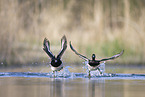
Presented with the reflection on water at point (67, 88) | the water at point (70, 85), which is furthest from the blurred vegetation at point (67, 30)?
the reflection on water at point (67, 88)

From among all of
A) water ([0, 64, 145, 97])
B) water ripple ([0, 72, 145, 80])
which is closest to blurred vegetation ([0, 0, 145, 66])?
water ripple ([0, 72, 145, 80])

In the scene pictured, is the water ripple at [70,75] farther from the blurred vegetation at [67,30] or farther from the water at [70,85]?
the blurred vegetation at [67,30]

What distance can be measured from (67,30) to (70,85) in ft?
39.6

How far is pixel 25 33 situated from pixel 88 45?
12.0 ft

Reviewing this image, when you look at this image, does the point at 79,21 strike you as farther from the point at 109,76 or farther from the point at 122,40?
the point at 109,76

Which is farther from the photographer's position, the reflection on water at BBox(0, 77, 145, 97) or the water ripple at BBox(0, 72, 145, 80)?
the water ripple at BBox(0, 72, 145, 80)

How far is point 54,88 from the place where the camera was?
15.8 metres

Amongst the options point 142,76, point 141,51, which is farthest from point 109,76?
point 141,51

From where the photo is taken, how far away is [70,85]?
16891mm

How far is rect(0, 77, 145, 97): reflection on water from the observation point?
14086 mm

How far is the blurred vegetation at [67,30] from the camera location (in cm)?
2645

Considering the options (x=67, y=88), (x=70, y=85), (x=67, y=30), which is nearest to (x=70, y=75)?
(x=70, y=85)

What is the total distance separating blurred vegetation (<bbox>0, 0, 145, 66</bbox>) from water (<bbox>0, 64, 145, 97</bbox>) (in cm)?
554

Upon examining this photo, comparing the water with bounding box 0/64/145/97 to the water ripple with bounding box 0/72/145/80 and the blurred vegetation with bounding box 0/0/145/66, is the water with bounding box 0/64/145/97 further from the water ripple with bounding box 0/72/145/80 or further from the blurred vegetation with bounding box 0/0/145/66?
the blurred vegetation with bounding box 0/0/145/66
